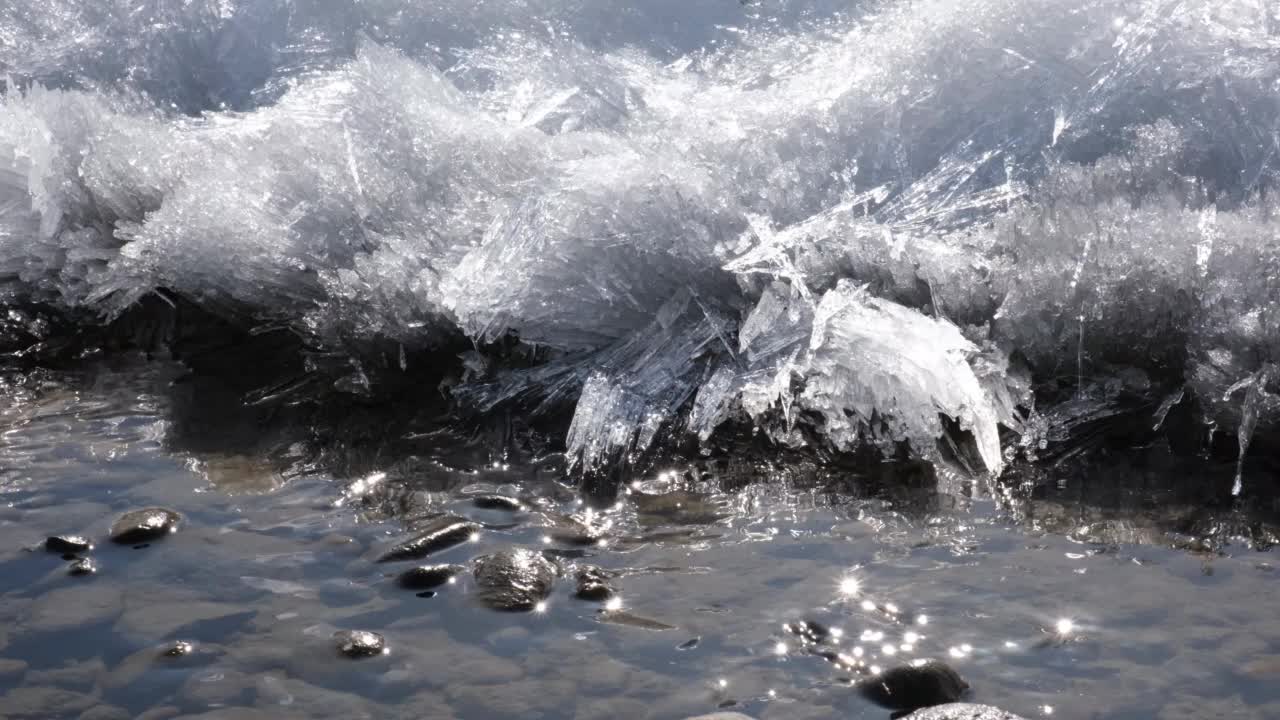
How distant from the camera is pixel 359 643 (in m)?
1.97

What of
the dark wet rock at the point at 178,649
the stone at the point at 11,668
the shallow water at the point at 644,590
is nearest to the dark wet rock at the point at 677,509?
the shallow water at the point at 644,590

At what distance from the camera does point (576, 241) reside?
3137 mm

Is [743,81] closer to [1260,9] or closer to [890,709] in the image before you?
[1260,9]

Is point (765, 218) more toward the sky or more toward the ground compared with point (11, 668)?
more toward the sky

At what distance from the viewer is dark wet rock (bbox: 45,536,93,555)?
7.51 feet

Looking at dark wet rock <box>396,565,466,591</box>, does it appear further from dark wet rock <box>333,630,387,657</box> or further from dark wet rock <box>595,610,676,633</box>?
dark wet rock <box>595,610,676,633</box>

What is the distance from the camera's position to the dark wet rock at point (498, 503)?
250cm

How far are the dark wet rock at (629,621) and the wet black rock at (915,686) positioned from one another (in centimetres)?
36

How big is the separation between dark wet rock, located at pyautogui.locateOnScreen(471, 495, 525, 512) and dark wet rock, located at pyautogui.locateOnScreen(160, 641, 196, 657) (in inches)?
27.0

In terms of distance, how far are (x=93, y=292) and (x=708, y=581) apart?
2263mm

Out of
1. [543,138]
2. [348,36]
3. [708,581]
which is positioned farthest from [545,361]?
[348,36]

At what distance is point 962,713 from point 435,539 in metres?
1.05

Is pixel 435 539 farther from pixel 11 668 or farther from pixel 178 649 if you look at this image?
pixel 11 668

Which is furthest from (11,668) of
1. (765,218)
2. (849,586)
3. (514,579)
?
(765,218)
